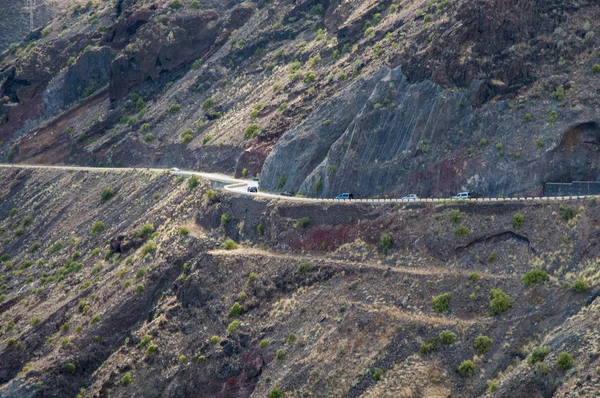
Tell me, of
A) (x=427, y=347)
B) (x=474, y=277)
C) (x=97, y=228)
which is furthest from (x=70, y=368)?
(x=474, y=277)

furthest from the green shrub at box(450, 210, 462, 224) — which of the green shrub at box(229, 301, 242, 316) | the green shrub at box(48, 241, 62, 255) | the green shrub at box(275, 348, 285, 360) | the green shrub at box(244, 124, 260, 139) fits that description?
the green shrub at box(48, 241, 62, 255)

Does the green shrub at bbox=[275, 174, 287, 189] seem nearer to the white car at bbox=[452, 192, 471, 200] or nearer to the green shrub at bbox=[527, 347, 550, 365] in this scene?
the white car at bbox=[452, 192, 471, 200]

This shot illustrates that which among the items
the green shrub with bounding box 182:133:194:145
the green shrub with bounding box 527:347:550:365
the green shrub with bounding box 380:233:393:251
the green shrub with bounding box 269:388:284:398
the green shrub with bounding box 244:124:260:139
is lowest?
the green shrub with bounding box 269:388:284:398

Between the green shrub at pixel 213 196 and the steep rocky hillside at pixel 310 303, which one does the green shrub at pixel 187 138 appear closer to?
the steep rocky hillside at pixel 310 303

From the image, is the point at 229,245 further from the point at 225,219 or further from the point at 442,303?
the point at 442,303

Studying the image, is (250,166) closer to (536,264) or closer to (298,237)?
(298,237)

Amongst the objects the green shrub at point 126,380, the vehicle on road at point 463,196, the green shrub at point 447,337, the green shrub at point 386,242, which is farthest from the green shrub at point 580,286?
the green shrub at point 126,380

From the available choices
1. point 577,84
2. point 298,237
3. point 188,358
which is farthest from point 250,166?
point 577,84
